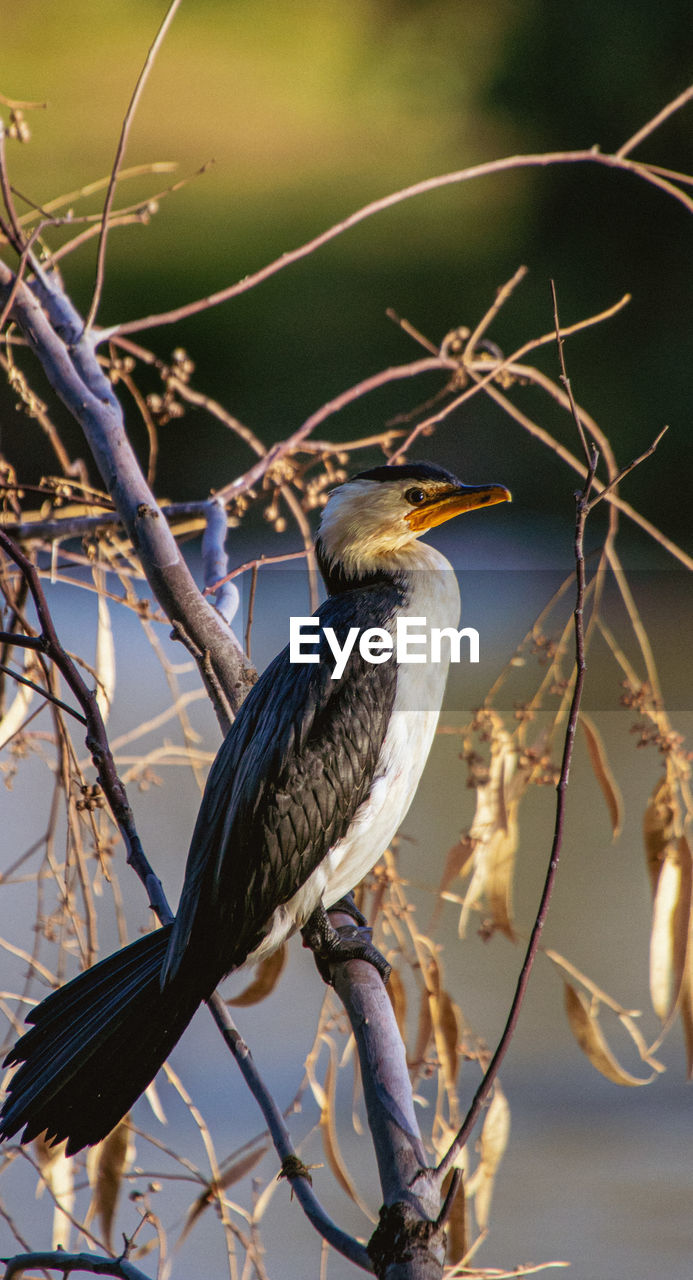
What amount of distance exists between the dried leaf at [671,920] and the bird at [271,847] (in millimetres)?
287

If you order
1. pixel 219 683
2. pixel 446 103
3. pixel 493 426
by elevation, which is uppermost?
pixel 446 103

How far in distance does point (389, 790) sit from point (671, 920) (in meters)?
0.34

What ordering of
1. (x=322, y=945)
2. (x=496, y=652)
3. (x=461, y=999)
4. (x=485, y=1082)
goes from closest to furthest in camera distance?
(x=485, y=1082) < (x=322, y=945) < (x=461, y=999) < (x=496, y=652)

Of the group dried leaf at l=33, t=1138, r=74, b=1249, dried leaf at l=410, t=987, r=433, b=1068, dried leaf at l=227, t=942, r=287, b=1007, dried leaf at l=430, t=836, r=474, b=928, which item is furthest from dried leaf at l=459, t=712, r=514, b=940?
dried leaf at l=33, t=1138, r=74, b=1249

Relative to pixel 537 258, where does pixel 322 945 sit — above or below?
below

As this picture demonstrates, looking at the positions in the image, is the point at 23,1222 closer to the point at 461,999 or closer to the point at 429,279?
the point at 461,999

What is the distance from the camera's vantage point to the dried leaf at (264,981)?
1.34 metres

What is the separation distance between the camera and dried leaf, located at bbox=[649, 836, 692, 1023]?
4.26ft

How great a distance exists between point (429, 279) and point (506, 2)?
1892 millimetres

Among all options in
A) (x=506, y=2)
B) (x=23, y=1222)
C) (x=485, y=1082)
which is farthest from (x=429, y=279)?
(x=485, y=1082)

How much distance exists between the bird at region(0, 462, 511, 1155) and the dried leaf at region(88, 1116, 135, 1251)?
18 centimetres

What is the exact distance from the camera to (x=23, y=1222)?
8.49 ft

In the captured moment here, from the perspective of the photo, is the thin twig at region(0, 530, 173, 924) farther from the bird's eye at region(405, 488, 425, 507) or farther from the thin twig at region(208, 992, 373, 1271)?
the bird's eye at region(405, 488, 425, 507)

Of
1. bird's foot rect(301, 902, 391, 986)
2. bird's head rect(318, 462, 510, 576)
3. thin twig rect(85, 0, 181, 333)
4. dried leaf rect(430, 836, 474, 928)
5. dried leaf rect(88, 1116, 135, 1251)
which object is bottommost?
dried leaf rect(88, 1116, 135, 1251)
